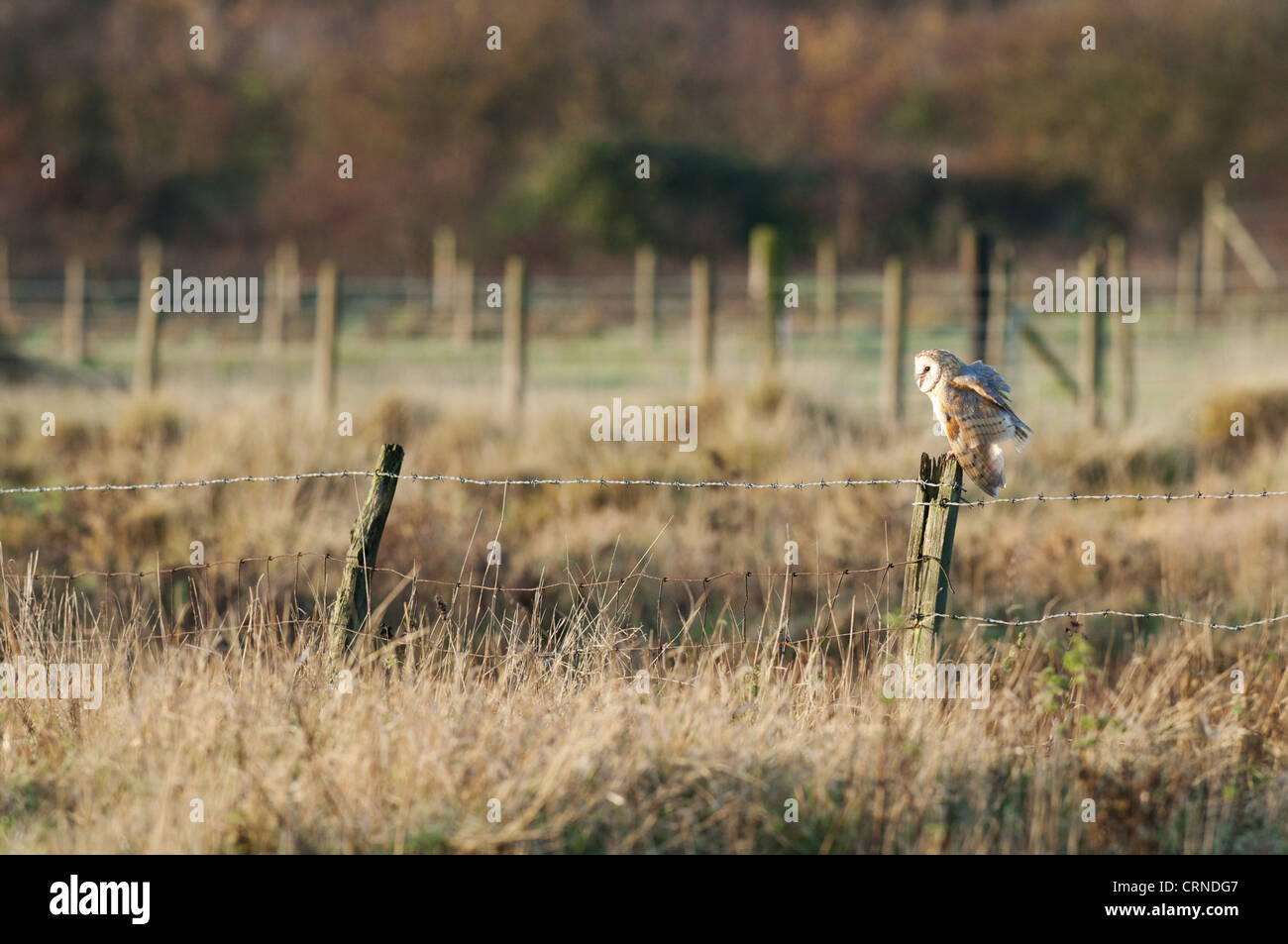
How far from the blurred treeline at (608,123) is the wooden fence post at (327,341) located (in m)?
21.7

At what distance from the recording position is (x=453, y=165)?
41.2 metres

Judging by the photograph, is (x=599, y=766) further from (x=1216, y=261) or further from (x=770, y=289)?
(x=1216, y=261)

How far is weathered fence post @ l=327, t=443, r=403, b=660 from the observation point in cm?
525

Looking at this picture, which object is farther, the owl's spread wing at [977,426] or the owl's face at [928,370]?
the owl's face at [928,370]

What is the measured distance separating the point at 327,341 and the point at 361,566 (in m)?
9.64

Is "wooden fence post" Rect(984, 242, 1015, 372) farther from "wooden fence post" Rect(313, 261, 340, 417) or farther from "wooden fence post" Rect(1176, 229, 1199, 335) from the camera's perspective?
"wooden fence post" Rect(1176, 229, 1199, 335)

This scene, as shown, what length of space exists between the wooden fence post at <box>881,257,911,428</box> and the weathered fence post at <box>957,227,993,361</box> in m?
0.61

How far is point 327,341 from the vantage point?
47.6 feet

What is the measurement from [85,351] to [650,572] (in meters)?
15.7


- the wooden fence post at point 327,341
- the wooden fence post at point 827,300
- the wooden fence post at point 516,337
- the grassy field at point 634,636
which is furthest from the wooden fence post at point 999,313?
the wooden fence post at point 827,300

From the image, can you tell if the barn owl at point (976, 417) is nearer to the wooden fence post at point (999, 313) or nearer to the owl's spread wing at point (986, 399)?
the owl's spread wing at point (986, 399)

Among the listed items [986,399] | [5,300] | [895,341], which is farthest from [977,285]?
[5,300]

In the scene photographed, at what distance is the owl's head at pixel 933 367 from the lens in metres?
5.22
